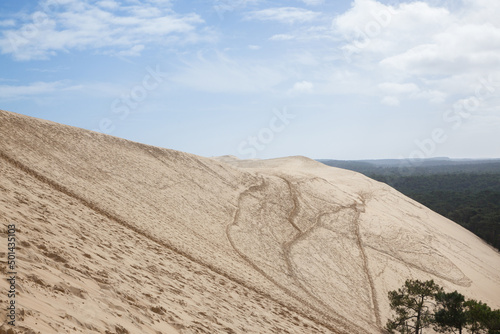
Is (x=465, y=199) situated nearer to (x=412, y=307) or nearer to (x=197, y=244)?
(x=412, y=307)

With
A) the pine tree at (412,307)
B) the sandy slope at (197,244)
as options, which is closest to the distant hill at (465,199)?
the sandy slope at (197,244)

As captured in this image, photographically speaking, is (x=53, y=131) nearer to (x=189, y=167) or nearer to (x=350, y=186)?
(x=189, y=167)

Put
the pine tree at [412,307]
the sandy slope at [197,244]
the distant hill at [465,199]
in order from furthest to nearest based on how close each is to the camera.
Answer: the distant hill at [465,199], the pine tree at [412,307], the sandy slope at [197,244]

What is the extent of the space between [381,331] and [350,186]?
27.4 meters

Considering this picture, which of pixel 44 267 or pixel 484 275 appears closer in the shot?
pixel 44 267

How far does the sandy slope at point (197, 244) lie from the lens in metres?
8.41

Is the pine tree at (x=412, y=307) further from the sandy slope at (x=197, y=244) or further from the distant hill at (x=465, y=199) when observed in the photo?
the distant hill at (x=465, y=199)

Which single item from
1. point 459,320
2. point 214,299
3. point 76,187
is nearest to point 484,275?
point 459,320

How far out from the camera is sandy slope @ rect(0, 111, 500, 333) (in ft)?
27.6

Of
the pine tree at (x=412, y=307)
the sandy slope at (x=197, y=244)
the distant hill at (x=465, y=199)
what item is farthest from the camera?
the distant hill at (x=465, y=199)

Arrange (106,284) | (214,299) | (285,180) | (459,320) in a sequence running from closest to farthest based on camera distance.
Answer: (106,284)
(214,299)
(459,320)
(285,180)

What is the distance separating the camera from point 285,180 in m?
39.0

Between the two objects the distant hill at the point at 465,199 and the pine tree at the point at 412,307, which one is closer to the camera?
the pine tree at the point at 412,307

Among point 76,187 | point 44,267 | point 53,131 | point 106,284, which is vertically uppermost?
point 53,131
